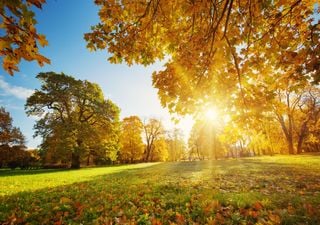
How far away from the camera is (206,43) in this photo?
4.85 meters

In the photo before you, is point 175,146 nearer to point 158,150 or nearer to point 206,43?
point 158,150

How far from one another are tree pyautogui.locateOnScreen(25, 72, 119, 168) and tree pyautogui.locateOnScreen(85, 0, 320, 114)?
22.6 meters

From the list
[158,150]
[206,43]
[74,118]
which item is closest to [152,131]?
[158,150]

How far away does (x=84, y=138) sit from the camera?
85.0 feet

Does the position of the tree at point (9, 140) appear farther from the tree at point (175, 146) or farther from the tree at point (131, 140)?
the tree at point (175, 146)

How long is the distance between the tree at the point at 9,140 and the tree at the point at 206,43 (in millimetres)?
33881

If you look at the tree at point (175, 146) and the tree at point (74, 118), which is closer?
the tree at point (74, 118)

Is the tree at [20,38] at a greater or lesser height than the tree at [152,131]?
lesser

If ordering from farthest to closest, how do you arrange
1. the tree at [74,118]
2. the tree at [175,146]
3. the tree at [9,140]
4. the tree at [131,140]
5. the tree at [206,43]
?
the tree at [175,146]
the tree at [131,140]
the tree at [9,140]
the tree at [74,118]
the tree at [206,43]

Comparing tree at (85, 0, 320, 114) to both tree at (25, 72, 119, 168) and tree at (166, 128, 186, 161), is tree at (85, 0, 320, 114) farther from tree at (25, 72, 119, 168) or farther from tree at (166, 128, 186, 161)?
tree at (166, 128, 186, 161)

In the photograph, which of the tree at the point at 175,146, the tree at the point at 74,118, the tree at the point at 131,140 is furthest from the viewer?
the tree at the point at 175,146

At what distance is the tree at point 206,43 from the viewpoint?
4594 millimetres

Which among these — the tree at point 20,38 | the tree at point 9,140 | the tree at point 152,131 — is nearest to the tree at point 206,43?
the tree at point 20,38

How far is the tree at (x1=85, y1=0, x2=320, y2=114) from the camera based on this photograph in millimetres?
4594
